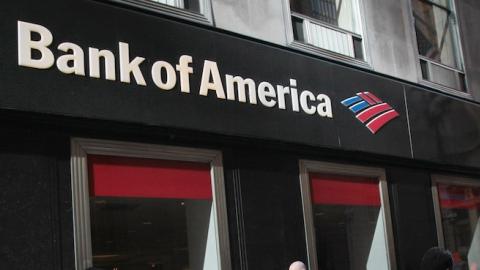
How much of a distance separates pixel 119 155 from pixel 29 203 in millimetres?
1193

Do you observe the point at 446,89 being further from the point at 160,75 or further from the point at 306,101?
the point at 160,75

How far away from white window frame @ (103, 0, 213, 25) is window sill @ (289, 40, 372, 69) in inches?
61.1

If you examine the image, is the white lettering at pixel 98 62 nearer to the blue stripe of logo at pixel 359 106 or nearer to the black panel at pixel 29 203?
the black panel at pixel 29 203

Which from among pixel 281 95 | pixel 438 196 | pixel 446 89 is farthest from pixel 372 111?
pixel 446 89

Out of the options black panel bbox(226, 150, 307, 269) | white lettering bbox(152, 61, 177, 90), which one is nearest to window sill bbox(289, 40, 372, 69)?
black panel bbox(226, 150, 307, 269)

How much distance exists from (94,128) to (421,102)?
6.65 m

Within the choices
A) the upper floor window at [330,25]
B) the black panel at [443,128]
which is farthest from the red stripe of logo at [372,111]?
the upper floor window at [330,25]

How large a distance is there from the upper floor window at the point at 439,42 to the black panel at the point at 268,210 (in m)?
4.85

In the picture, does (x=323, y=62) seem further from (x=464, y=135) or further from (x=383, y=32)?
(x=464, y=135)

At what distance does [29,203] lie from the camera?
19.2ft

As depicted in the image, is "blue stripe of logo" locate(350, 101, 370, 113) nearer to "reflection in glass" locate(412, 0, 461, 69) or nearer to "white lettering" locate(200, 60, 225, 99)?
"white lettering" locate(200, 60, 225, 99)

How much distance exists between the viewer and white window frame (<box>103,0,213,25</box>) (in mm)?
7229

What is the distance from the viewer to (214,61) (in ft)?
25.3

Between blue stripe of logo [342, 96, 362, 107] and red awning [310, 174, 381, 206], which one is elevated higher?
blue stripe of logo [342, 96, 362, 107]
